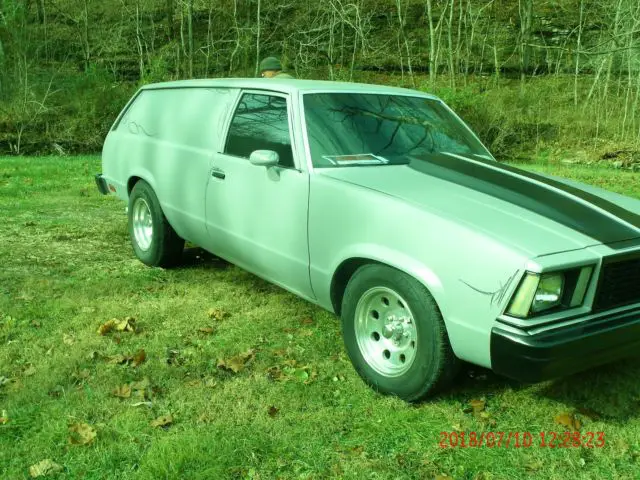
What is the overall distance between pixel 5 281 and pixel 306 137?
3035 millimetres

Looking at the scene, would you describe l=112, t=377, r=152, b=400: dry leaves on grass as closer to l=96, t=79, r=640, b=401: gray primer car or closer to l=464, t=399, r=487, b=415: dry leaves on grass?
l=96, t=79, r=640, b=401: gray primer car

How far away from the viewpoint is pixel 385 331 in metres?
3.72

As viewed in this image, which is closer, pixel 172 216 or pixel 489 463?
pixel 489 463

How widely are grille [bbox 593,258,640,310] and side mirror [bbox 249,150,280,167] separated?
2070mm

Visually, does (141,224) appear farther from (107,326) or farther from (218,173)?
(107,326)

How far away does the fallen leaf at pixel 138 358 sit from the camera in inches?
163

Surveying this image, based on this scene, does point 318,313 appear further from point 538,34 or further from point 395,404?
point 538,34

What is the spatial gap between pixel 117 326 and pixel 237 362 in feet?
3.46

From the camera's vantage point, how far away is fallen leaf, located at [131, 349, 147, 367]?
4133 mm

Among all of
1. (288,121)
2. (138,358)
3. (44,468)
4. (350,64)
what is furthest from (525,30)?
(44,468)

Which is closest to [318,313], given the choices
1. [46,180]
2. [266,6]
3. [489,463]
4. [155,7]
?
[489,463]


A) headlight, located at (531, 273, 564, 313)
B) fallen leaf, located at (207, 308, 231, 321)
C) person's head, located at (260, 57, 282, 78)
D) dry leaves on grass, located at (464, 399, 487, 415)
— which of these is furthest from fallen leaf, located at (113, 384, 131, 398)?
person's head, located at (260, 57, 282, 78)

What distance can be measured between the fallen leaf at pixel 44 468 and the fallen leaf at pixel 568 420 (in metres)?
2.47

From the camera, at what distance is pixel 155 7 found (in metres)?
30.7
